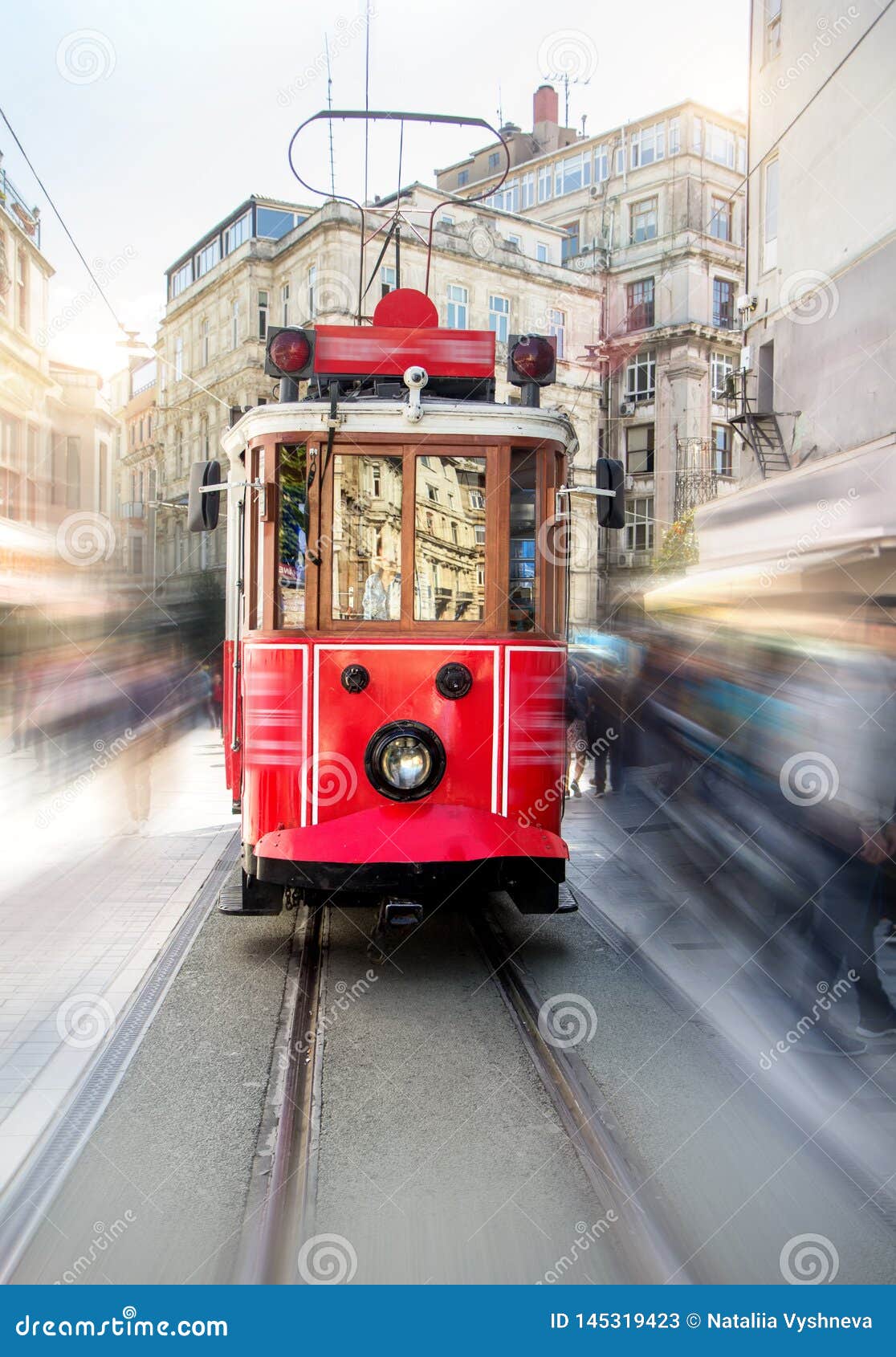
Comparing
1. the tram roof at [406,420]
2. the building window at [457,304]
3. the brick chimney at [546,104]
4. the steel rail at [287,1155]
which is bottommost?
the steel rail at [287,1155]

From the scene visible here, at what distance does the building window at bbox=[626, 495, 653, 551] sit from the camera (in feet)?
141

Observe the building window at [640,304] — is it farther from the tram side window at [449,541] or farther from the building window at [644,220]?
the tram side window at [449,541]

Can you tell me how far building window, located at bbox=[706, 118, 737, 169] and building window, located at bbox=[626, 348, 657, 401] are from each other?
827cm

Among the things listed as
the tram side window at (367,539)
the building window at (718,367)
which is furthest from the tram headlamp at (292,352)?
the building window at (718,367)

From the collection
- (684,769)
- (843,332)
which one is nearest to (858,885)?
(684,769)

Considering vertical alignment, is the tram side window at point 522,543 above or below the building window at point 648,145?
below

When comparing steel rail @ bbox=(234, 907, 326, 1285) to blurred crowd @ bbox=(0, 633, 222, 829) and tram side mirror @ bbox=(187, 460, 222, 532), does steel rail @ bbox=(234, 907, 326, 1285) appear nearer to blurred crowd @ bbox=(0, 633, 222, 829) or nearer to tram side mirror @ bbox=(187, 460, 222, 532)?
tram side mirror @ bbox=(187, 460, 222, 532)

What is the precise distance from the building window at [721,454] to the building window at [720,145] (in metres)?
10.6

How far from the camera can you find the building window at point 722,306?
43.6m

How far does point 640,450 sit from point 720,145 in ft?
41.9

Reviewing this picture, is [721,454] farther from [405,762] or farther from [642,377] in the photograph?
[405,762]

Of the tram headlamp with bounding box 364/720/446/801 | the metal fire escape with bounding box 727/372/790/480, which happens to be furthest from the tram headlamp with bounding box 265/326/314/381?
the metal fire escape with bounding box 727/372/790/480

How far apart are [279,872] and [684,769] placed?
594 cm

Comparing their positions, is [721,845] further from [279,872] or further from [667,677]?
[279,872]
